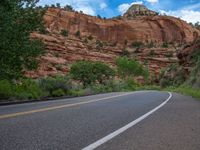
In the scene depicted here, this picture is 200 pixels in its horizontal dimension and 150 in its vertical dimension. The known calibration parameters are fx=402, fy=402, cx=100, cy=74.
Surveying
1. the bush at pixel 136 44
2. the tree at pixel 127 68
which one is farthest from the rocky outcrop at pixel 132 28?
the tree at pixel 127 68

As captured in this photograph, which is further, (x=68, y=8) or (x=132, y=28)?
(x=132, y=28)

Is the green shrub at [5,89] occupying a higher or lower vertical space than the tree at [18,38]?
lower

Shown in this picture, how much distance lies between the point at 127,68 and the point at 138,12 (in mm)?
84364

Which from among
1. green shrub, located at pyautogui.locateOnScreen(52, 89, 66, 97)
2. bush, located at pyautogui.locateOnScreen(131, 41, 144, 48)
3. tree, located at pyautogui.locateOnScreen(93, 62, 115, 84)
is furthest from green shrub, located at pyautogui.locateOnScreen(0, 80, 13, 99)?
bush, located at pyautogui.locateOnScreen(131, 41, 144, 48)

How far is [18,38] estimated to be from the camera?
20.7m

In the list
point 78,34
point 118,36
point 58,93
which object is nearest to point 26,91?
point 58,93

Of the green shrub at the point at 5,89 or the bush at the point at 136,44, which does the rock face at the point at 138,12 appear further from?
the green shrub at the point at 5,89

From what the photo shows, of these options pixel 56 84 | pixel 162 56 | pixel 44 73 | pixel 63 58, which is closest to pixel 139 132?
pixel 56 84

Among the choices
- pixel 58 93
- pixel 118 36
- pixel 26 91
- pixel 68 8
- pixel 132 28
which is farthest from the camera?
pixel 132 28

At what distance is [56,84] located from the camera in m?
28.3

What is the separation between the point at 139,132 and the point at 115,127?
724 mm

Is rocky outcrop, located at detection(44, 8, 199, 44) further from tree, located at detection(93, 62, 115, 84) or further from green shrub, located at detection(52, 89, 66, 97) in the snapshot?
green shrub, located at detection(52, 89, 66, 97)

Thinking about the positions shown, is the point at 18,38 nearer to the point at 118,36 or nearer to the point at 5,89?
the point at 5,89

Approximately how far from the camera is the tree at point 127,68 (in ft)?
332
